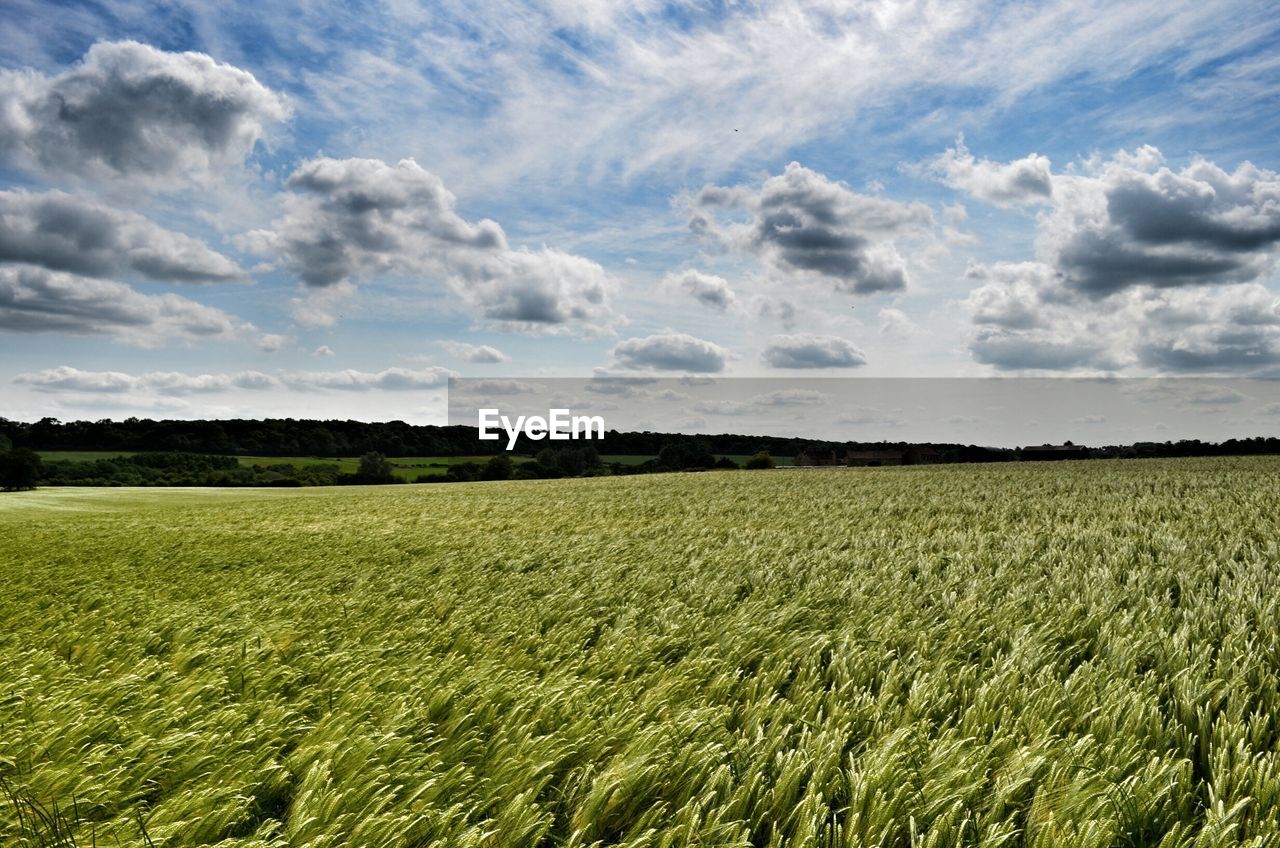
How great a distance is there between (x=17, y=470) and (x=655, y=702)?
218 feet

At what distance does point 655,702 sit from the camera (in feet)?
10.7

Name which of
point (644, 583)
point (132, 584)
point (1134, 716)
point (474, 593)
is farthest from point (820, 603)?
point (132, 584)

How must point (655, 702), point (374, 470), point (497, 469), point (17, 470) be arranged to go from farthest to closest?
point (374, 470) → point (497, 469) → point (17, 470) → point (655, 702)

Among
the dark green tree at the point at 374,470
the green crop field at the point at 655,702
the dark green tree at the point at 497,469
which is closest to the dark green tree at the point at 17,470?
the dark green tree at the point at 374,470

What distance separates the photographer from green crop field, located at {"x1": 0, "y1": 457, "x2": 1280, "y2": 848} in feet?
7.31

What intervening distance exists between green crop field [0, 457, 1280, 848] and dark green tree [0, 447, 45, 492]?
57748 millimetres

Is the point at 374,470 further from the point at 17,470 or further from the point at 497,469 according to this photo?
the point at 17,470

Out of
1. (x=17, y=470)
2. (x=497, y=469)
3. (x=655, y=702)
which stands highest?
(x=655, y=702)

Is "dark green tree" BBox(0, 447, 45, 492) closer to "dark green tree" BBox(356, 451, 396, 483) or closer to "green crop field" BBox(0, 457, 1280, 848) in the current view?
"dark green tree" BBox(356, 451, 396, 483)

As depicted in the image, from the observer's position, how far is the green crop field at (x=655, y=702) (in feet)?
7.31

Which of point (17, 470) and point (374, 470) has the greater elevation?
point (17, 470)

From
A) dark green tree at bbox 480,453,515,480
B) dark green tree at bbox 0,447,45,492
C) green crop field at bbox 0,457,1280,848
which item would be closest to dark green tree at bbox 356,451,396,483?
dark green tree at bbox 480,453,515,480

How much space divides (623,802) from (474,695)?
3.85 ft

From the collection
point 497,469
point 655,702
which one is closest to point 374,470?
point 497,469
